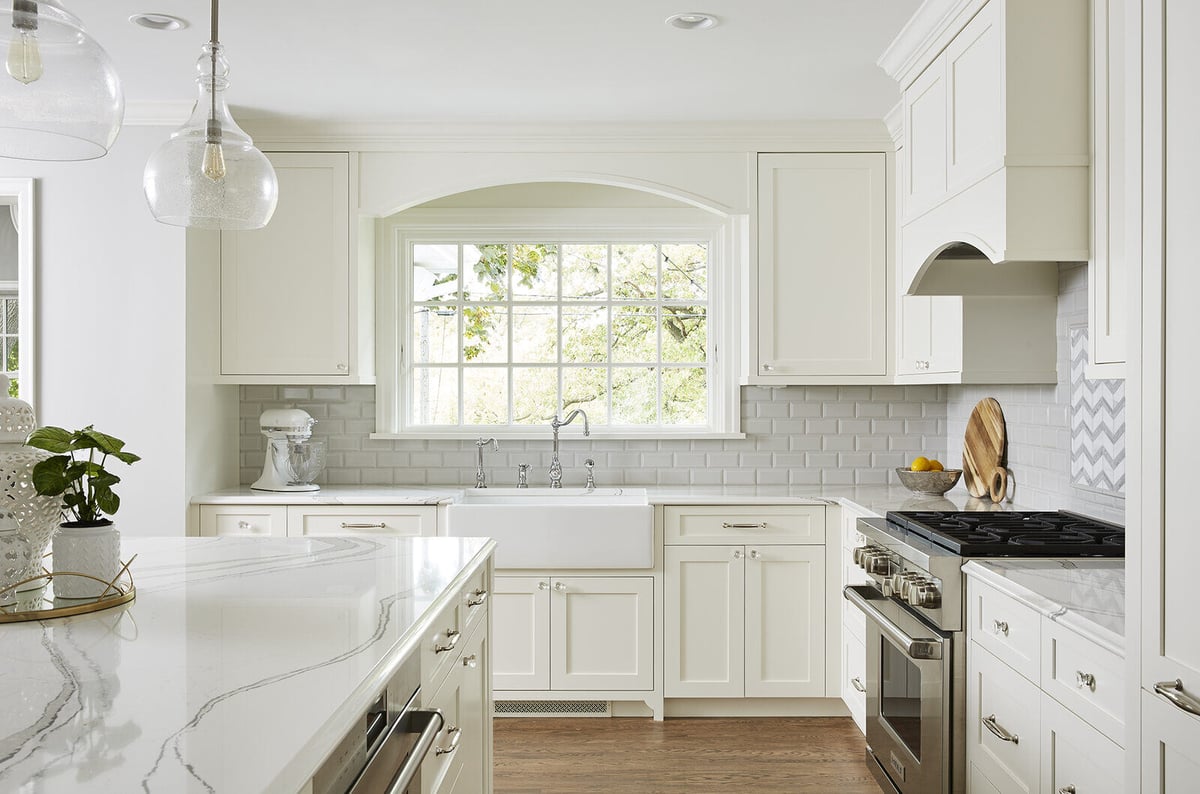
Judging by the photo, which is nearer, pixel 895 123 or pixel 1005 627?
pixel 1005 627

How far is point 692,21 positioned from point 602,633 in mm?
2281

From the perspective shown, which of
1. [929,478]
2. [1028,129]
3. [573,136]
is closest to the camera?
[1028,129]

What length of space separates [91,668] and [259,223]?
0.92 metres

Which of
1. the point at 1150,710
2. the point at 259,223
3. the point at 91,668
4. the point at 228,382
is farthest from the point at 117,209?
the point at 1150,710

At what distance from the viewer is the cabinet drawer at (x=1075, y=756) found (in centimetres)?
162

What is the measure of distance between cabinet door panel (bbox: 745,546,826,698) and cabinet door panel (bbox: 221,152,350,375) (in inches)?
77.3

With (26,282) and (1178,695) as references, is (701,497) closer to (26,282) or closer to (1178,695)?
(1178,695)

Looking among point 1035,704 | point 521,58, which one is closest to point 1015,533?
point 1035,704

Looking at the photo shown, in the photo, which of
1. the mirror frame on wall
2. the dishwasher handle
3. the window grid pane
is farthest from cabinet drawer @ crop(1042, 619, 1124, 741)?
the mirror frame on wall

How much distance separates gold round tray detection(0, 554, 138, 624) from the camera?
4.89 ft

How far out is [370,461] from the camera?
4191mm

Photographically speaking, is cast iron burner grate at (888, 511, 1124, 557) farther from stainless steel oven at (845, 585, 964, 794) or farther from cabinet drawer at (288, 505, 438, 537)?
cabinet drawer at (288, 505, 438, 537)

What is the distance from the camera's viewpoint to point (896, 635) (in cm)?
251

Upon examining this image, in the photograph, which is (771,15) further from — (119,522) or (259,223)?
(119,522)
